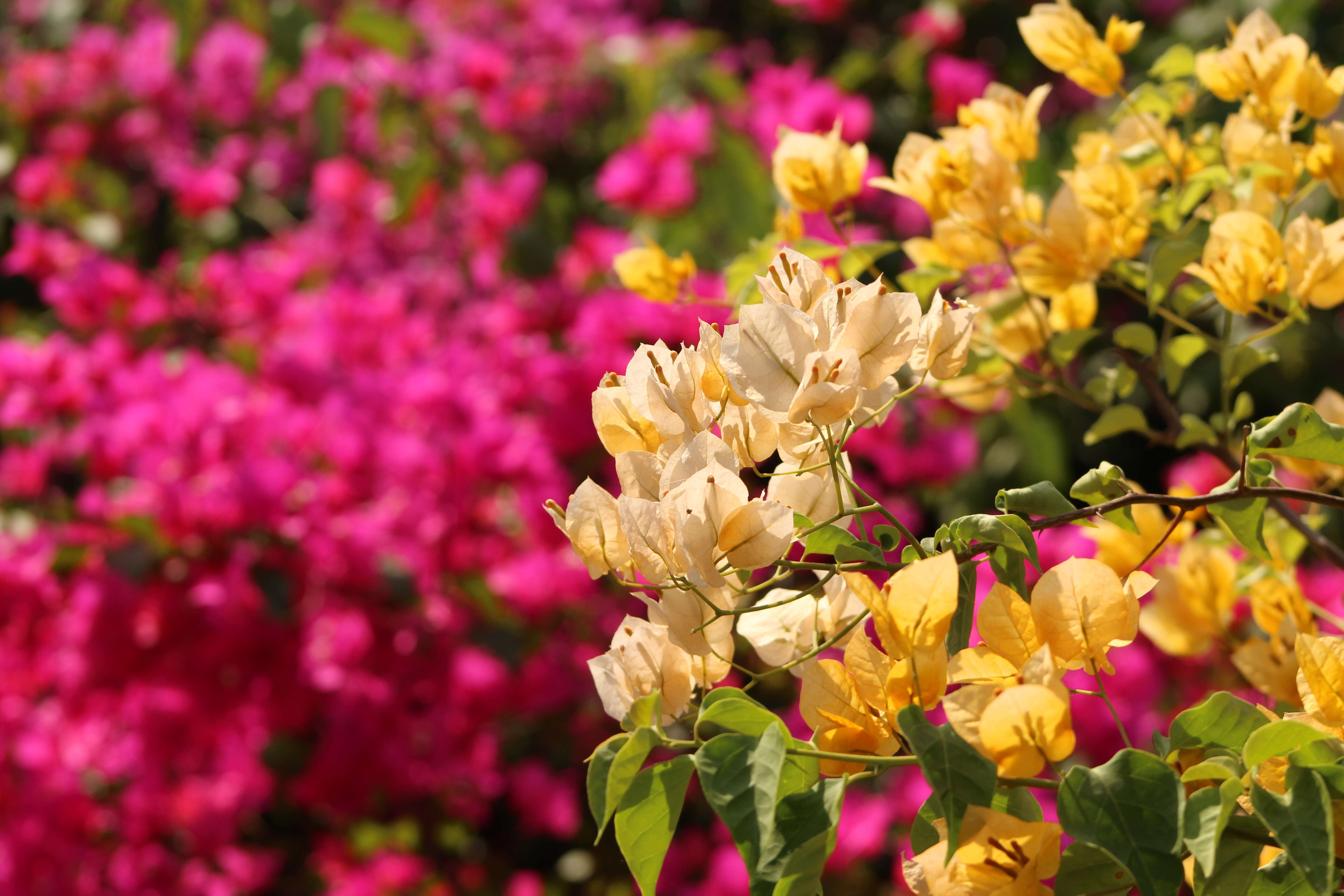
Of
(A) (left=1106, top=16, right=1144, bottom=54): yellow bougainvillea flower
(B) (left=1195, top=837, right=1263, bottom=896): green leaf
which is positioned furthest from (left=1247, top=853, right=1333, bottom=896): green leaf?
(A) (left=1106, top=16, right=1144, bottom=54): yellow bougainvillea flower

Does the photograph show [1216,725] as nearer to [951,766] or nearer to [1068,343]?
[951,766]

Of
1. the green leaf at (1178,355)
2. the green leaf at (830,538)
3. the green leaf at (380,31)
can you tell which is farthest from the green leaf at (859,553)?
the green leaf at (380,31)

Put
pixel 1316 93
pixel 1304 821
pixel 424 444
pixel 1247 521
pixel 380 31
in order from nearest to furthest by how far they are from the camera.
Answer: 1. pixel 1304 821
2. pixel 1247 521
3. pixel 1316 93
4. pixel 424 444
5. pixel 380 31

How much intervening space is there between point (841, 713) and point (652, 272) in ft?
1.04

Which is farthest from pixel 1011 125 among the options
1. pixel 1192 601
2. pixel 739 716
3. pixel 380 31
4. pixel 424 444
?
pixel 380 31

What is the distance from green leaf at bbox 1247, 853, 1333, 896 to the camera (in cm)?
35

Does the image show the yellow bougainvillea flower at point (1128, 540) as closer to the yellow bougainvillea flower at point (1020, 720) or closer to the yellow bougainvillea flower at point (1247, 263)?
the yellow bougainvillea flower at point (1247, 263)

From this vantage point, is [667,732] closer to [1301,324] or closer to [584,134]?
[1301,324]

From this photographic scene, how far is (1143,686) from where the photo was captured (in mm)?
1209

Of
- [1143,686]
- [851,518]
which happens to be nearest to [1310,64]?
[851,518]

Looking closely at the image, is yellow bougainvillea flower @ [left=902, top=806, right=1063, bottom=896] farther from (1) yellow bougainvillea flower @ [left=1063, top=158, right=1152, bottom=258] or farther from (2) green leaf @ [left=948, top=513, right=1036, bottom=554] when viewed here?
(1) yellow bougainvillea flower @ [left=1063, top=158, right=1152, bottom=258]

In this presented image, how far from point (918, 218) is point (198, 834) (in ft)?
3.98

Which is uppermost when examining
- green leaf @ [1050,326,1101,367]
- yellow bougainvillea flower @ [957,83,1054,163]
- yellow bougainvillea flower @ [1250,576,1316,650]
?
yellow bougainvillea flower @ [957,83,1054,163]

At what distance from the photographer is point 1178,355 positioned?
2.09ft
